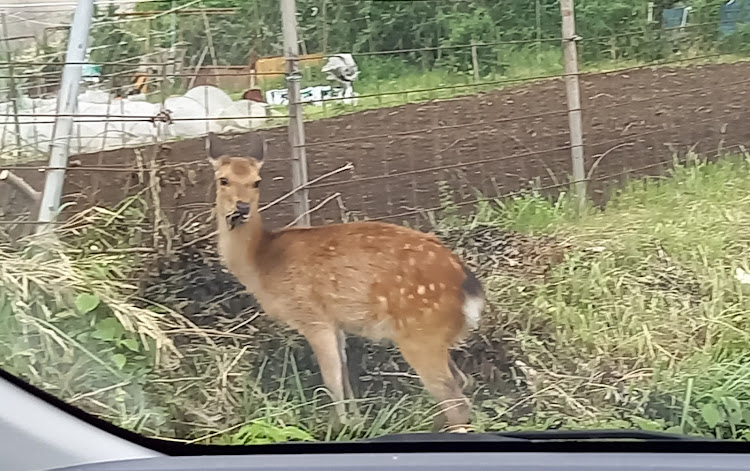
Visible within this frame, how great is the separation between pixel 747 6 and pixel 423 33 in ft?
1.94

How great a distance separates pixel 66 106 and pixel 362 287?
655mm

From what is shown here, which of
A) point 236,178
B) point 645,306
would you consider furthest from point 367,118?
point 645,306

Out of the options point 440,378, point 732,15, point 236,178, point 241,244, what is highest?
point 732,15

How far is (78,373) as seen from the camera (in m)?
1.54

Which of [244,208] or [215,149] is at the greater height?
[215,149]

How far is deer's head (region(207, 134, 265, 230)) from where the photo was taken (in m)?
1.58

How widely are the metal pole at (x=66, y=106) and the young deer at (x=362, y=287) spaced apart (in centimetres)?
27

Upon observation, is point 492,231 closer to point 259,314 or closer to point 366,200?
point 366,200

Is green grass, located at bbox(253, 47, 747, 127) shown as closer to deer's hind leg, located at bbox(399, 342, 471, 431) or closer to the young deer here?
the young deer

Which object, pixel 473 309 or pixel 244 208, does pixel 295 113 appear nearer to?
pixel 244 208

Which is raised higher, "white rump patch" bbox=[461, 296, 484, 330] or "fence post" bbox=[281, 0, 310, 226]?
"fence post" bbox=[281, 0, 310, 226]

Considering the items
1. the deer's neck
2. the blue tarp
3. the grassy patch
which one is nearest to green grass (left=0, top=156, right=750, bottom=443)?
the grassy patch

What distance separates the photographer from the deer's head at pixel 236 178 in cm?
158

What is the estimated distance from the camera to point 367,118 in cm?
159
